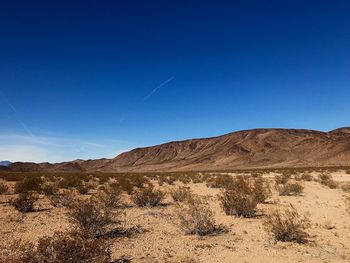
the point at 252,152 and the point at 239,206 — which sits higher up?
the point at 252,152

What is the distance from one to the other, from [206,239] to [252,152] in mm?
126741

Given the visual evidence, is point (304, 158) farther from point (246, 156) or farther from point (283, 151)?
point (246, 156)

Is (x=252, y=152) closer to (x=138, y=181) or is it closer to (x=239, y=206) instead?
(x=138, y=181)

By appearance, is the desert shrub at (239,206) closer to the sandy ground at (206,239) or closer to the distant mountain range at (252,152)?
the sandy ground at (206,239)

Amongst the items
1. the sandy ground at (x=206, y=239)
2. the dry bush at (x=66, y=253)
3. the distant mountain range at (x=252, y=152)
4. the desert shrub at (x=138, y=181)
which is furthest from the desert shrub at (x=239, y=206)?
the distant mountain range at (x=252, y=152)

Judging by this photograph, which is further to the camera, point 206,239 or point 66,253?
point 206,239

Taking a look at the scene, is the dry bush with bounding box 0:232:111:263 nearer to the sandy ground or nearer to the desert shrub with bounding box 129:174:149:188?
the sandy ground

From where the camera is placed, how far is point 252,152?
135 m

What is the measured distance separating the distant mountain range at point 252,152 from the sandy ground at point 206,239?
323 ft

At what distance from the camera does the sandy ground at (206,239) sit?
9055 mm

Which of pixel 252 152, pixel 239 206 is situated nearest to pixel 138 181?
pixel 239 206

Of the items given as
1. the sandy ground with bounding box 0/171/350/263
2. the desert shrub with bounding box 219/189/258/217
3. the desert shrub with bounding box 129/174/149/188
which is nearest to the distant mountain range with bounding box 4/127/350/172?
the desert shrub with bounding box 129/174/149/188

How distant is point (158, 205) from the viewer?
60.3 ft

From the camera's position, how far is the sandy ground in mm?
9055
